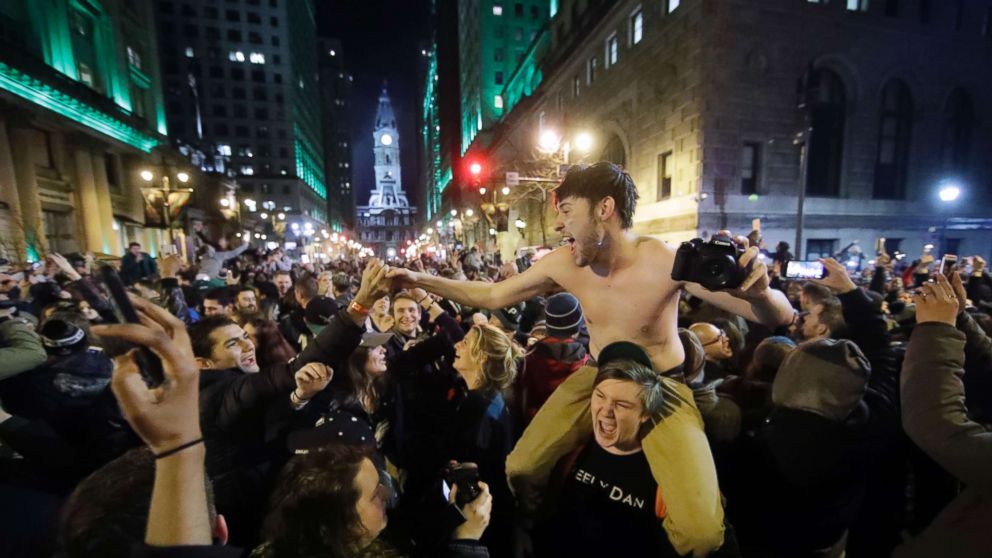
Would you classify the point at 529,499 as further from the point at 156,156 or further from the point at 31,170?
the point at 156,156

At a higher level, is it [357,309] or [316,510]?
[357,309]

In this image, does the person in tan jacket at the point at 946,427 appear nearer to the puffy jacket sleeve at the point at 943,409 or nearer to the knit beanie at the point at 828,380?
the puffy jacket sleeve at the point at 943,409

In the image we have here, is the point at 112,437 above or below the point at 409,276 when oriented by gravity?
below

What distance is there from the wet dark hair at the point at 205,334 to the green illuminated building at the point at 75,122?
18430mm

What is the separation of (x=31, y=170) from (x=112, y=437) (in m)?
25.0

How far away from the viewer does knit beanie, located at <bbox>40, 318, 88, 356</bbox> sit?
2701 millimetres

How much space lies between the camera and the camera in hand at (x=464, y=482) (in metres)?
1.78

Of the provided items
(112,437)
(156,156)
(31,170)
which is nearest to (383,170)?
(156,156)

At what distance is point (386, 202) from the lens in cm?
13562

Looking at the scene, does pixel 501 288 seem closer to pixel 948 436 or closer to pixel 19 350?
pixel 948 436

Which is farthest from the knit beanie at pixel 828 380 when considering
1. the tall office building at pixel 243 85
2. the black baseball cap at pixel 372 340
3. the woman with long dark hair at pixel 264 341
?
the tall office building at pixel 243 85

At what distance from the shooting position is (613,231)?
2.31 m

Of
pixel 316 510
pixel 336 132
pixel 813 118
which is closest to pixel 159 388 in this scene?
pixel 316 510

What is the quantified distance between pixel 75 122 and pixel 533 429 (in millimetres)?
30351
